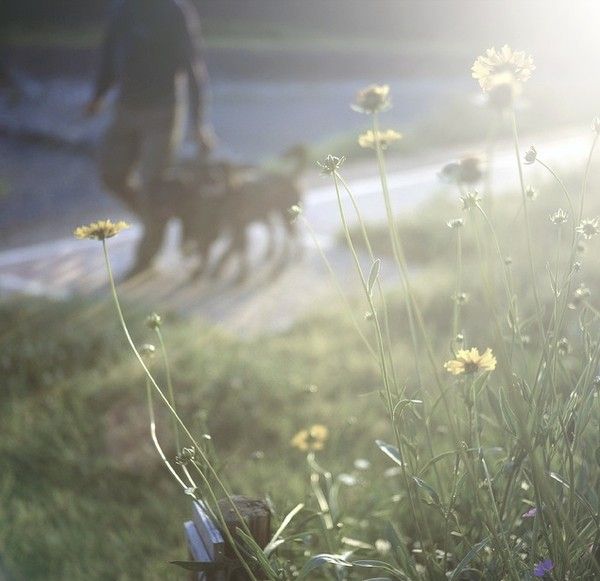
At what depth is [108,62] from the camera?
6570 mm

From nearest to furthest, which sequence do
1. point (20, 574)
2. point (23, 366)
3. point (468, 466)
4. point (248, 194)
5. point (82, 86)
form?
point (468, 466) < point (20, 574) < point (23, 366) < point (248, 194) < point (82, 86)

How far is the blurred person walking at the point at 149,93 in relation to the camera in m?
6.34

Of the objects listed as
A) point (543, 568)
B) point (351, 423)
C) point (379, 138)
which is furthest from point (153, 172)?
point (543, 568)

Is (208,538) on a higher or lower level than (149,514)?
higher

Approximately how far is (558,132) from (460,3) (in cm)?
1100

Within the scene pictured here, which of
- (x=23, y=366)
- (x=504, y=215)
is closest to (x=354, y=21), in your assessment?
(x=504, y=215)

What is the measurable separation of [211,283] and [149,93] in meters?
1.22

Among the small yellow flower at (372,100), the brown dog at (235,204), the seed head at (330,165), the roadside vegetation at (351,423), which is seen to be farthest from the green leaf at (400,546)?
the brown dog at (235,204)

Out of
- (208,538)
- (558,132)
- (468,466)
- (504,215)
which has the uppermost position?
(468,466)

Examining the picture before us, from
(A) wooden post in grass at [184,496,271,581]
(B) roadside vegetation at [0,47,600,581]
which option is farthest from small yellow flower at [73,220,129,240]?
(A) wooden post in grass at [184,496,271,581]

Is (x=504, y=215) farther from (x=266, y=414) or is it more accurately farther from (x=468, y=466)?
A: (x=468, y=466)

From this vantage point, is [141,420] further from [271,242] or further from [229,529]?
[271,242]

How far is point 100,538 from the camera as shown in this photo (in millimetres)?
3178

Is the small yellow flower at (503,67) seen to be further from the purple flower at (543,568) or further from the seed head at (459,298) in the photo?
the purple flower at (543,568)
